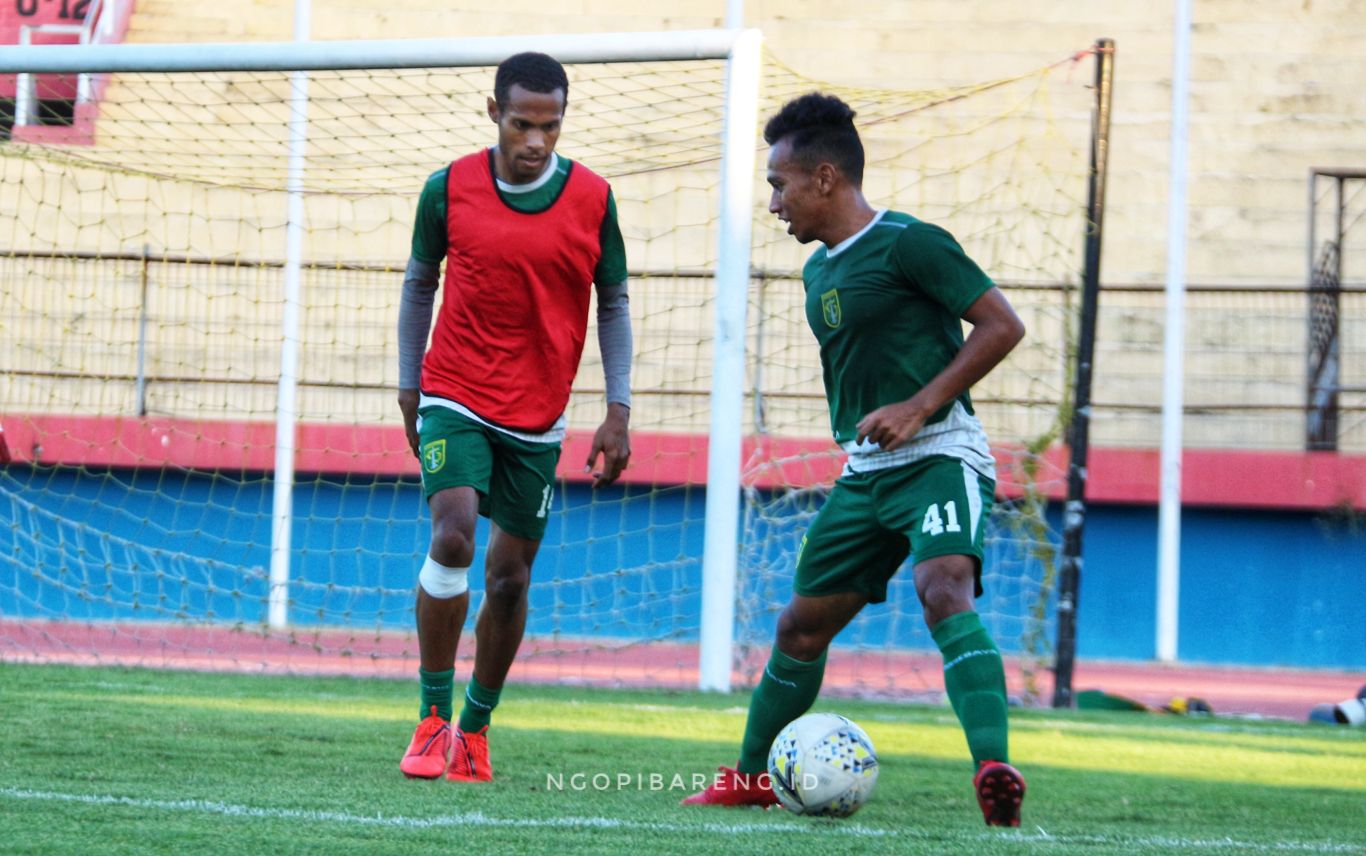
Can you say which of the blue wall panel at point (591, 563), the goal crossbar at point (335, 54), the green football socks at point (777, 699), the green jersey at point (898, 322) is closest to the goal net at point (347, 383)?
the blue wall panel at point (591, 563)

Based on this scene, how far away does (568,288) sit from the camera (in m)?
4.76

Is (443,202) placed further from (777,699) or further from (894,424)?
(777,699)

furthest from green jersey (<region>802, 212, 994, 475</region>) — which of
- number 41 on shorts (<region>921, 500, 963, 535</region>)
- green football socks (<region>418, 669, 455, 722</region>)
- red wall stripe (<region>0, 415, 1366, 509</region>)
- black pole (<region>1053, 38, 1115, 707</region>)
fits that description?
red wall stripe (<region>0, 415, 1366, 509</region>)

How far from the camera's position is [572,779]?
187 inches

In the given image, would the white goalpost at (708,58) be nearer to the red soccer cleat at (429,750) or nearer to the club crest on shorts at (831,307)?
the red soccer cleat at (429,750)

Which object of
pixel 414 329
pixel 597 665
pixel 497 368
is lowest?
pixel 597 665

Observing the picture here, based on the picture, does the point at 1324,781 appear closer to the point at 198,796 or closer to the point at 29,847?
the point at 198,796

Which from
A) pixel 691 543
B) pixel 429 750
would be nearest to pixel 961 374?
pixel 429 750

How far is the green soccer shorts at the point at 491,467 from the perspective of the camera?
4586 millimetres

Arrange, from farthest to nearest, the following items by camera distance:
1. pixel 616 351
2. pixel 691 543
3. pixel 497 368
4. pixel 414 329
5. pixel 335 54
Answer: pixel 691 543
pixel 335 54
pixel 616 351
pixel 414 329
pixel 497 368

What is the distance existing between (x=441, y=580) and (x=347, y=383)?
8481mm

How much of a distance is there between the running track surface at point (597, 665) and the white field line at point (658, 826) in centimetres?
487

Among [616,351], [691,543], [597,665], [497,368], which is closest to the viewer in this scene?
[497,368]

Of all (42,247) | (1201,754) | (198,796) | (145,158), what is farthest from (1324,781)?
(42,247)
